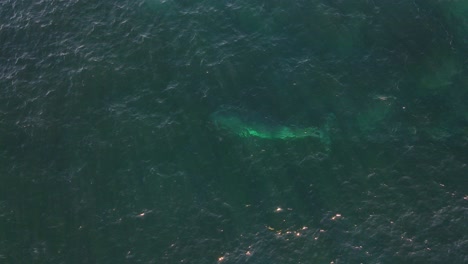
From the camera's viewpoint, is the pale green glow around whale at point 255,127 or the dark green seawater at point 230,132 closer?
the dark green seawater at point 230,132

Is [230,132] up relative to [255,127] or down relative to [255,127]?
down

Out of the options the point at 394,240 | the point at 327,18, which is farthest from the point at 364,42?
the point at 394,240

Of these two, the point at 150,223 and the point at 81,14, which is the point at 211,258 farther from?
the point at 81,14

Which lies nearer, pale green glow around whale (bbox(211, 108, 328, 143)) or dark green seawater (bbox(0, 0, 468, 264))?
dark green seawater (bbox(0, 0, 468, 264))

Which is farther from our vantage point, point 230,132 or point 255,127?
point 255,127
